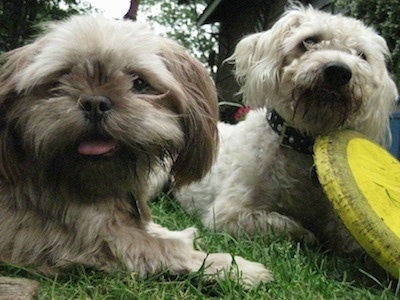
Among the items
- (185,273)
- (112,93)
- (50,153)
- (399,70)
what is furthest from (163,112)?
(399,70)

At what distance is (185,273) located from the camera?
258cm

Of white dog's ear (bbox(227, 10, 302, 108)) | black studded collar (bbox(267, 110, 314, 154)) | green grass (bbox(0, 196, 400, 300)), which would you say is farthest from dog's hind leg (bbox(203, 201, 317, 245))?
white dog's ear (bbox(227, 10, 302, 108))

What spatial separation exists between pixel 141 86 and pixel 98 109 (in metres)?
0.28

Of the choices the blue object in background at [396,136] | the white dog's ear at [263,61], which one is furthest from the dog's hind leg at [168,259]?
the blue object in background at [396,136]

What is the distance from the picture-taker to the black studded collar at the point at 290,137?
12.3 ft

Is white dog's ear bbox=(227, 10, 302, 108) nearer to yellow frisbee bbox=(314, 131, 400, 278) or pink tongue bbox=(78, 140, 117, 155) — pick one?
yellow frisbee bbox=(314, 131, 400, 278)

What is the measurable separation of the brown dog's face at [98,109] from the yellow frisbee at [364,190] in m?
0.66

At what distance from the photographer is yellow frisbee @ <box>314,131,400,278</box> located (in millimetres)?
2789

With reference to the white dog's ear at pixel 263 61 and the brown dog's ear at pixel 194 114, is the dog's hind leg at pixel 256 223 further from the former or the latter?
the brown dog's ear at pixel 194 114

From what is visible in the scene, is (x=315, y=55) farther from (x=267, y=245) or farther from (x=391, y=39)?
(x=391, y=39)

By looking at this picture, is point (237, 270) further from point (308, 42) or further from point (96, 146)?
point (308, 42)

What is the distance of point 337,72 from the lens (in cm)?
347

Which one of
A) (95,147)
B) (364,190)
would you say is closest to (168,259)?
(95,147)

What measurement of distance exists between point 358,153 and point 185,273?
4.61ft
